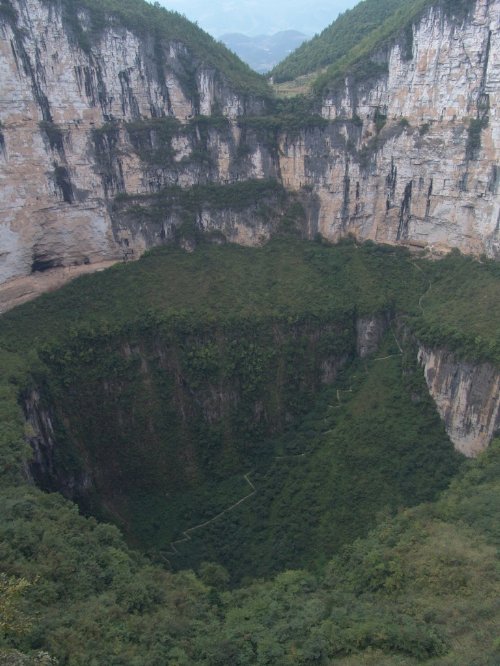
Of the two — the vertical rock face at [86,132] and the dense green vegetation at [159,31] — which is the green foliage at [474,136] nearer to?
the vertical rock face at [86,132]

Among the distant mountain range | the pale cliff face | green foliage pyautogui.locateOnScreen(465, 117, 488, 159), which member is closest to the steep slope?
the pale cliff face

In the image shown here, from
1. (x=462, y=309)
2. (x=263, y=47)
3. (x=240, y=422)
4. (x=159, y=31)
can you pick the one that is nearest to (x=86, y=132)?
(x=159, y=31)

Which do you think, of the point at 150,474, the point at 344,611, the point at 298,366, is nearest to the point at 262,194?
the point at 298,366

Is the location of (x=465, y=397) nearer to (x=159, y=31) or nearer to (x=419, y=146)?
(x=419, y=146)

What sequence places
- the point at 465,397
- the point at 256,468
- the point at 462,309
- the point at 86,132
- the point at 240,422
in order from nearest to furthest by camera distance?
the point at 465,397, the point at 462,309, the point at 256,468, the point at 240,422, the point at 86,132

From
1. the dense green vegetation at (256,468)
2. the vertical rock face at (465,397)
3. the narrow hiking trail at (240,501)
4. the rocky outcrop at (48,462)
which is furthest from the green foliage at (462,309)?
the rocky outcrop at (48,462)

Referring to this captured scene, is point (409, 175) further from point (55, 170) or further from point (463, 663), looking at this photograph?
point (463, 663)

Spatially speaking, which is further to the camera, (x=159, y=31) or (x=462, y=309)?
(x=159, y=31)
